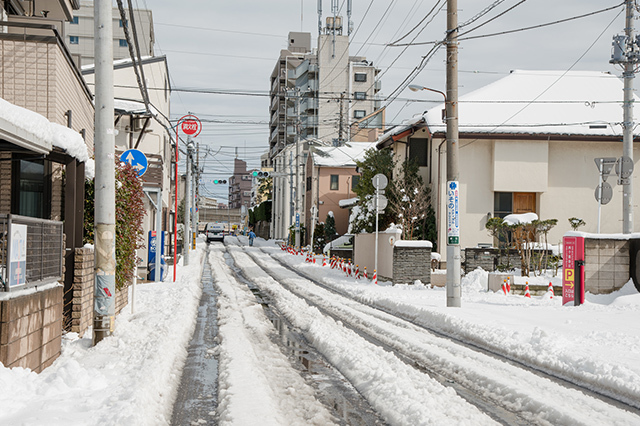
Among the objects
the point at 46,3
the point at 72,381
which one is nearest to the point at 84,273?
the point at 72,381

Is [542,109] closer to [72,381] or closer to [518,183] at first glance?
[518,183]

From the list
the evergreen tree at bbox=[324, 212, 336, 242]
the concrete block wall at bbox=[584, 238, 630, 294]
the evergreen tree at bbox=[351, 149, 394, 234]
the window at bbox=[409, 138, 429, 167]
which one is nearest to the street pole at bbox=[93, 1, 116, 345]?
the concrete block wall at bbox=[584, 238, 630, 294]

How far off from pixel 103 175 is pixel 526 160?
2467 centimetres

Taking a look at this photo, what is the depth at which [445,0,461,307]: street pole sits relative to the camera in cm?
1530

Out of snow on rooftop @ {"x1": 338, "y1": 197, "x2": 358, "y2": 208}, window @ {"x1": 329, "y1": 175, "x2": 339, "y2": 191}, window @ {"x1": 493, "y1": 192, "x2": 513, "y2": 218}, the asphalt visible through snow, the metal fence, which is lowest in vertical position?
the asphalt visible through snow

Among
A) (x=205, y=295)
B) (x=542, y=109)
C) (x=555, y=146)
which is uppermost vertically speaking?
(x=542, y=109)

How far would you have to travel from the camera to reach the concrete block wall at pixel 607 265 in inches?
639

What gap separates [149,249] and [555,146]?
20.1 metres

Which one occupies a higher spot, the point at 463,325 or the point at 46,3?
the point at 46,3

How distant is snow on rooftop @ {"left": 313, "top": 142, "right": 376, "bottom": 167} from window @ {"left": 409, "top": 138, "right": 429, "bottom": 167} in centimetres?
2311

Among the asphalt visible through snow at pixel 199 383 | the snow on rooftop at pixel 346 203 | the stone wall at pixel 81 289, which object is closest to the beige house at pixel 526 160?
the asphalt visible through snow at pixel 199 383

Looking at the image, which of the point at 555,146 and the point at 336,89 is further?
the point at 336,89

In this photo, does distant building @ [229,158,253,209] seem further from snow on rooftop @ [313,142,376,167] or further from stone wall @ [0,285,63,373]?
stone wall @ [0,285,63,373]

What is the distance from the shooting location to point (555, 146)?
31.1 meters
